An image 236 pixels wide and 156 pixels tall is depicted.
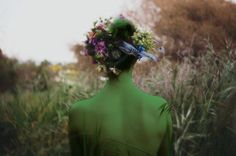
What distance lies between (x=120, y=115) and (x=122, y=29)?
1.84ft

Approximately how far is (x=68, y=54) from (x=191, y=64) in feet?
4.19

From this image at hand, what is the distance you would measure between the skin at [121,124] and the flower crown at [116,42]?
0.45 feet

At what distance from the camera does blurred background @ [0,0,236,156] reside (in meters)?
6.38

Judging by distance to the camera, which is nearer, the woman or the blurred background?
the woman

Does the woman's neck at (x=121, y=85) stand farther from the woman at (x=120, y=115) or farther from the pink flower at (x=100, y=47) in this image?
the pink flower at (x=100, y=47)

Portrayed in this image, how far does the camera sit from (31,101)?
22.3ft

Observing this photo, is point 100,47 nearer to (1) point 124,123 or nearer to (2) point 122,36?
(2) point 122,36

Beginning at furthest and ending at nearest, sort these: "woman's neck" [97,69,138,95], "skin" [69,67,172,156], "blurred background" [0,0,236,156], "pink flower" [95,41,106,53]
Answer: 1. "blurred background" [0,0,236,156]
2. "pink flower" [95,41,106,53]
3. "woman's neck" [97,69,138,95]
4. "skin" [69,67,172,156]

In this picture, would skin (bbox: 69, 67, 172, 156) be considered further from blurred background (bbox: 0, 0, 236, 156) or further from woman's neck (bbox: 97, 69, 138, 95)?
blurred background (bbox: 0, 0, 236, 156)

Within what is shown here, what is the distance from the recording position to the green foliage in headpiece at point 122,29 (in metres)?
4.36

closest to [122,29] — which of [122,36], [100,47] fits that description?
[122,36]

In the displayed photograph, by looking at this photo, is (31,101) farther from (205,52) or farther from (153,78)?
(205,52)

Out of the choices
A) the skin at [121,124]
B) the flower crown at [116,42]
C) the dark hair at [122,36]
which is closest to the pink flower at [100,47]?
the flower crown at [116,42]

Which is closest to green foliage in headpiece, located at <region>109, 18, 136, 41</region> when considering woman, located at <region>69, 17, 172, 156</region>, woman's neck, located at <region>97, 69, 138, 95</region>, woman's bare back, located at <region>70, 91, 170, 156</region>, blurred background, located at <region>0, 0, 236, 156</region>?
woman, located at <region>69, 17, 172, 156</region>
